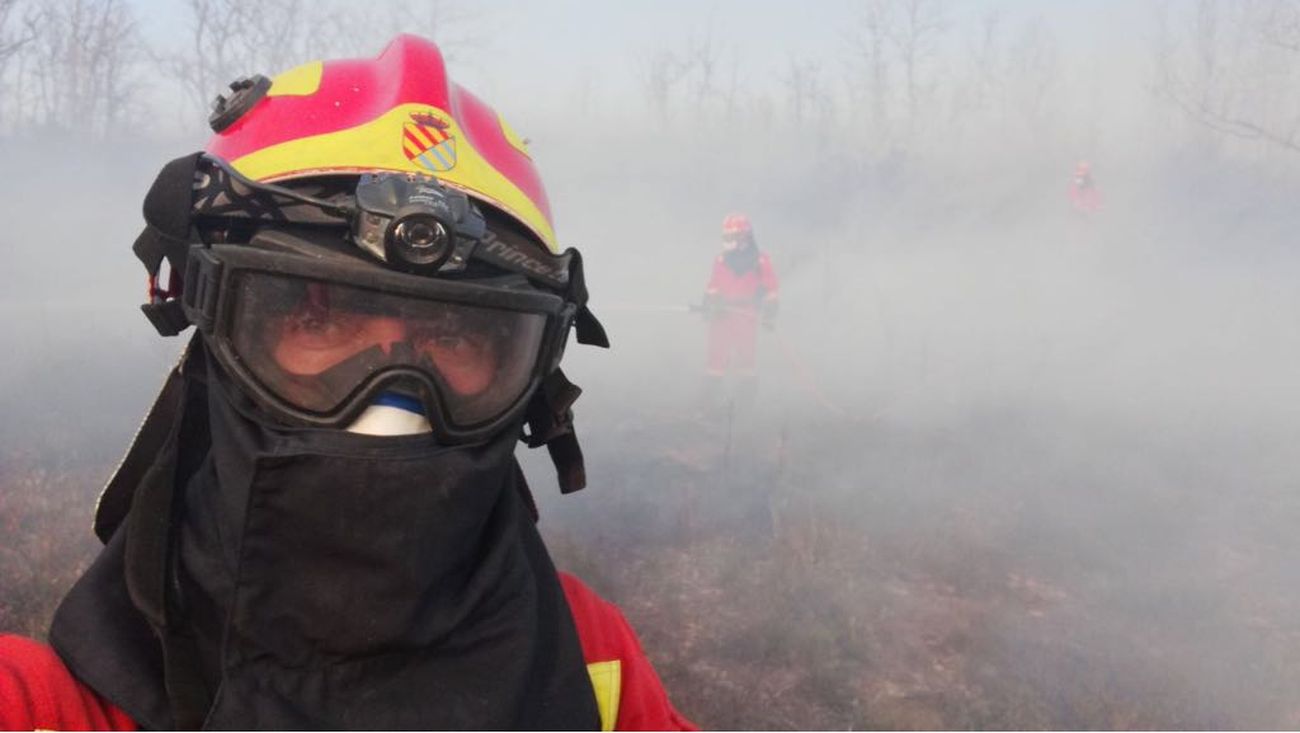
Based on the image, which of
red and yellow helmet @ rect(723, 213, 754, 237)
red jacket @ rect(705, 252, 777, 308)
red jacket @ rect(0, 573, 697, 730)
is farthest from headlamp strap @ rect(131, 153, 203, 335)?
red and yellow helmet @ rect(723, 213, 754, 237)

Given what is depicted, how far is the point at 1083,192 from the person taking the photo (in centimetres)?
1544

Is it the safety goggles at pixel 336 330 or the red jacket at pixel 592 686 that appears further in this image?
the safety goggles at pixel 336 330

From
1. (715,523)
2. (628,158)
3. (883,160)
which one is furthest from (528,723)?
(628,158)

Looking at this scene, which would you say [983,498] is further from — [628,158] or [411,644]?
[628,158]

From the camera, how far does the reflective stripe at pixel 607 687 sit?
1414 mm

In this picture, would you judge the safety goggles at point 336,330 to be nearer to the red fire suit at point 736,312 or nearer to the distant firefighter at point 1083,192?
the red fire suit at point 736,312

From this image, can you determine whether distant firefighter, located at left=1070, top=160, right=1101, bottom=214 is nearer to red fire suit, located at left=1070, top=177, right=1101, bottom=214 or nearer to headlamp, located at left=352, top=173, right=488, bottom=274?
red fire suit, located at left=1070, top=177, right=1101, bottom=214

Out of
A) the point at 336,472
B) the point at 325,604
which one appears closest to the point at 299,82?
the point at 336,472

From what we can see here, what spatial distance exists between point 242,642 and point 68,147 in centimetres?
2691

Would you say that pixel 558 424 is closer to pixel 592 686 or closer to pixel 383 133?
pixel 592 686

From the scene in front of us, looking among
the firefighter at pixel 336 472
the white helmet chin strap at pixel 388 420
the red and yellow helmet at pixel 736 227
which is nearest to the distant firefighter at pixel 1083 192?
the red and yellow helmet at pixel 736 227

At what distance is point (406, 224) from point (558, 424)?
Answer: 0.58 m

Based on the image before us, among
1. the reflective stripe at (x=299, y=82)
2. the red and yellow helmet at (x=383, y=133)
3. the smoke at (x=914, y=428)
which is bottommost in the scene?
the smoke at (x=914, y=428)

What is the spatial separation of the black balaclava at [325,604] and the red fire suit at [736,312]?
9017 millimetres
